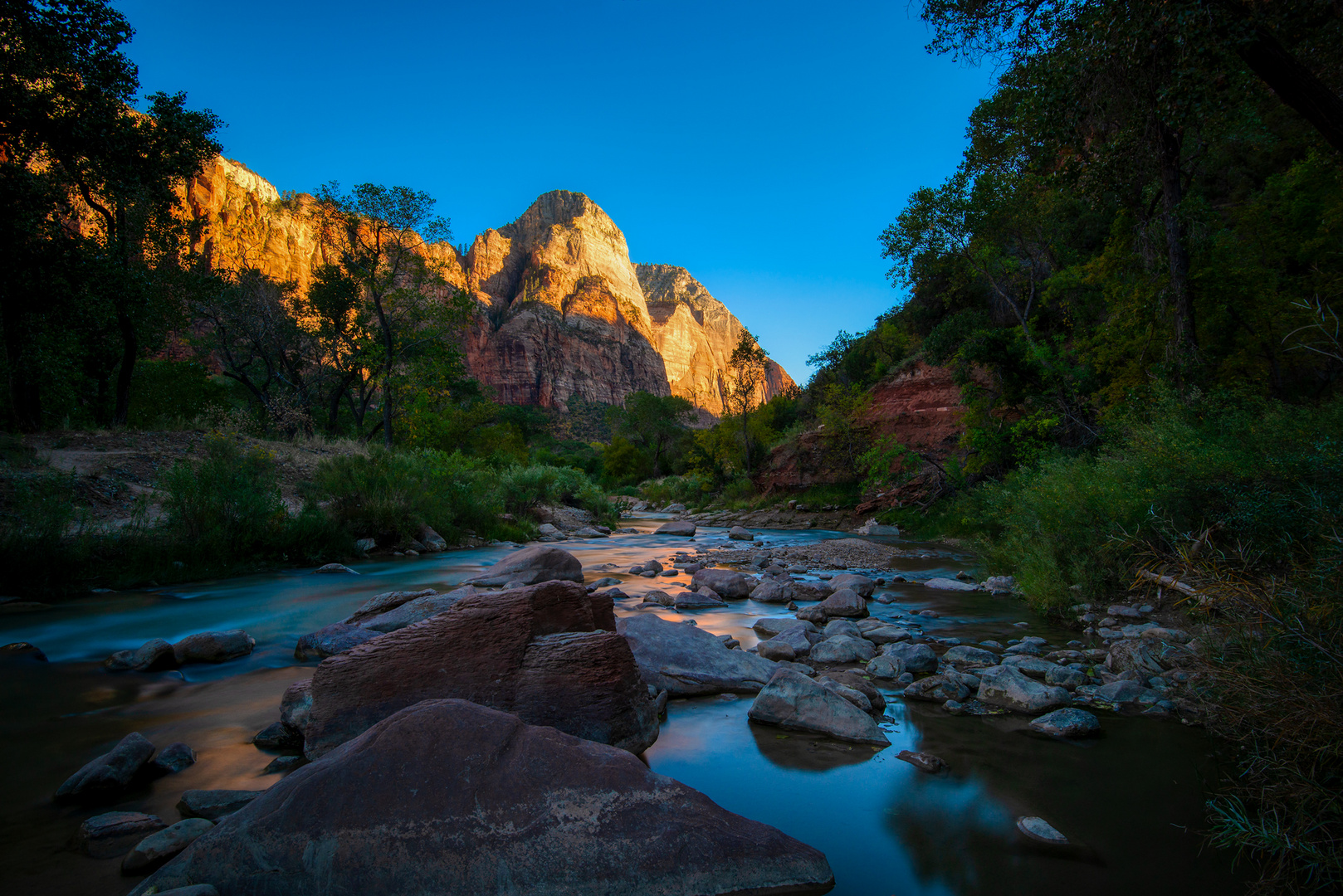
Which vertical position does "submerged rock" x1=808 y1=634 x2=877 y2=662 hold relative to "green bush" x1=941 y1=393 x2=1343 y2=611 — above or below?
below

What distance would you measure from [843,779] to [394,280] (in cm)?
2514

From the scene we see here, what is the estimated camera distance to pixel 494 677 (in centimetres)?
325

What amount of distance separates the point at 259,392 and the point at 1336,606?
30299 millimetres

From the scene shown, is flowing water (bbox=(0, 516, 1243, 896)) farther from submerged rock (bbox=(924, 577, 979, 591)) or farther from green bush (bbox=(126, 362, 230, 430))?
green bush (bbox=(126, 362, 230, 430))

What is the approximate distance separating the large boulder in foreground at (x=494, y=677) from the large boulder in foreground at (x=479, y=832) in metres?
0.81

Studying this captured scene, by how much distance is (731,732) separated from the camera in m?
3.73

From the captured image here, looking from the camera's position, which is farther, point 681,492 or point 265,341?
point 681,492

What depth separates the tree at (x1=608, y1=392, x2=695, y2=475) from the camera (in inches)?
2272

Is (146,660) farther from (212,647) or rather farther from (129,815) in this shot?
(129,815)

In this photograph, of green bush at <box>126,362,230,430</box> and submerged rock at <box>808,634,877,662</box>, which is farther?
green bush at <box>126,362,230,430</box>

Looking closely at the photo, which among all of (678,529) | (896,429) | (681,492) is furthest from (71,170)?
(681,492)

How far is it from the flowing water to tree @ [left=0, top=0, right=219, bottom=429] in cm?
1086

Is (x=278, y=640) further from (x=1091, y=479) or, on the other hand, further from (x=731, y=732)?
(x=1091, y=479)

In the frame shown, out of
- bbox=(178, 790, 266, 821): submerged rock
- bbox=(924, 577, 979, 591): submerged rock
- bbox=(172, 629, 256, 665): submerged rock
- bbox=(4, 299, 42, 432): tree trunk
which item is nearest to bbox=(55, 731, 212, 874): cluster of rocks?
bbox=(178, 790, 266, 821): submerged rock
